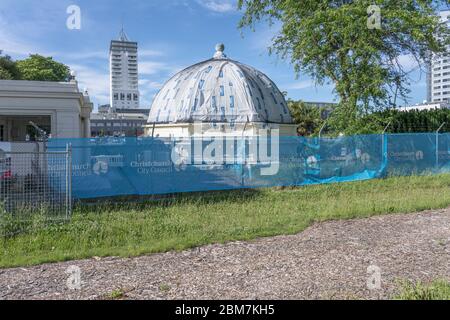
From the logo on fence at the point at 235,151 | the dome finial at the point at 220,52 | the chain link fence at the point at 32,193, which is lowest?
the chain link fence at the point at 32,193

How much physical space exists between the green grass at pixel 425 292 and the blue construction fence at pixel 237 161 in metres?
8.12

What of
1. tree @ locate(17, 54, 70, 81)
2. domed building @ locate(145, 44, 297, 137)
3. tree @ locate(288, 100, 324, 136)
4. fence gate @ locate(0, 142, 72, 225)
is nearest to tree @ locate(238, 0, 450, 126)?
domed building @ locate(145, 44, 297, 137)

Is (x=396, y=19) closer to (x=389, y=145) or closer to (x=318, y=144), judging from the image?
(x=389, y=145)

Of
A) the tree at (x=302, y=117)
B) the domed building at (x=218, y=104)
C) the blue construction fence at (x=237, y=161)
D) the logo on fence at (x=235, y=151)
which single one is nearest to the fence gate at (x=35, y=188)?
the blue construction fence at (x=237, y=161)

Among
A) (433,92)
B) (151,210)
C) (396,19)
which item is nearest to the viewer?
(151,210)

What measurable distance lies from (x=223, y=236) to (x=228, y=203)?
347cm

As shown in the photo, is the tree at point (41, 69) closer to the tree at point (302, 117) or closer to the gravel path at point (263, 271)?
the tree at point (302, 117)

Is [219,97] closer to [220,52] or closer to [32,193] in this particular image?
[220,52]

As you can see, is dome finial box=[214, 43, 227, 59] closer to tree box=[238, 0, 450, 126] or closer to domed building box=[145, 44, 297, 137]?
domed building box=[145, 44, 297, 137]

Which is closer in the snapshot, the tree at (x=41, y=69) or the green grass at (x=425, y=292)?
the green grass at (x=425, y=292)

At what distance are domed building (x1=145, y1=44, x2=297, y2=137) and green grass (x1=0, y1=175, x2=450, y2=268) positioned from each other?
12474 mm

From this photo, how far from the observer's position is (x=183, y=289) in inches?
182

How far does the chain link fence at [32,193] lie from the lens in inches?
291
